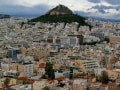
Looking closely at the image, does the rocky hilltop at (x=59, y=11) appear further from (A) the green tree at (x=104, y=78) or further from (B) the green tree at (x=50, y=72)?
(A) the green tree at (x=104, y=78)

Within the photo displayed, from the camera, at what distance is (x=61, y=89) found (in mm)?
17250

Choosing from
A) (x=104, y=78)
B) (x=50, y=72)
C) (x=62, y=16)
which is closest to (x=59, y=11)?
(x=62, y=16)

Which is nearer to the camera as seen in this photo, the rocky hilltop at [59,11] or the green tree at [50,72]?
the green tree at [50,72]

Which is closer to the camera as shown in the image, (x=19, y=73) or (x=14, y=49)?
(x=19, y=73)

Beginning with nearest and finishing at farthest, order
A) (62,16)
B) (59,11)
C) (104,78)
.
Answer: (104,78) < (59,11) < (62,16)

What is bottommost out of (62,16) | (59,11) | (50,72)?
(50,72)

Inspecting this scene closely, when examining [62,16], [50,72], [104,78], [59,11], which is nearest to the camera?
[104,78]

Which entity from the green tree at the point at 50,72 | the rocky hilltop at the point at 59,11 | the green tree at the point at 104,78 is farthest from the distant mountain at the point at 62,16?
the green tree at the point at 104,78

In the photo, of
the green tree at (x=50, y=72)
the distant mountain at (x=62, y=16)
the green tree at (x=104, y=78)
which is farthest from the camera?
the distant mountain at (x=62, y=16)

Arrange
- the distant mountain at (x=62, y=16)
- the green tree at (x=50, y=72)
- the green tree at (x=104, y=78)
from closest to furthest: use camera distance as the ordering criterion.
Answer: the green tree at (x=104, y=78) < the green tree at (x=50, y=72) < the distant mountain at (x=62, y=16)

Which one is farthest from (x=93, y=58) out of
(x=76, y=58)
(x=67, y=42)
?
(x=67, y=42)

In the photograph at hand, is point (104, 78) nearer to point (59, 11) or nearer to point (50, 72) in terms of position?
point (50, 72)

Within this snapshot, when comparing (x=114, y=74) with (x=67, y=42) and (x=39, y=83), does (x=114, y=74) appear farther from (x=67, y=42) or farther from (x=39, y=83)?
(x=67, y=42)

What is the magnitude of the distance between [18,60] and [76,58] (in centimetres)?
322
